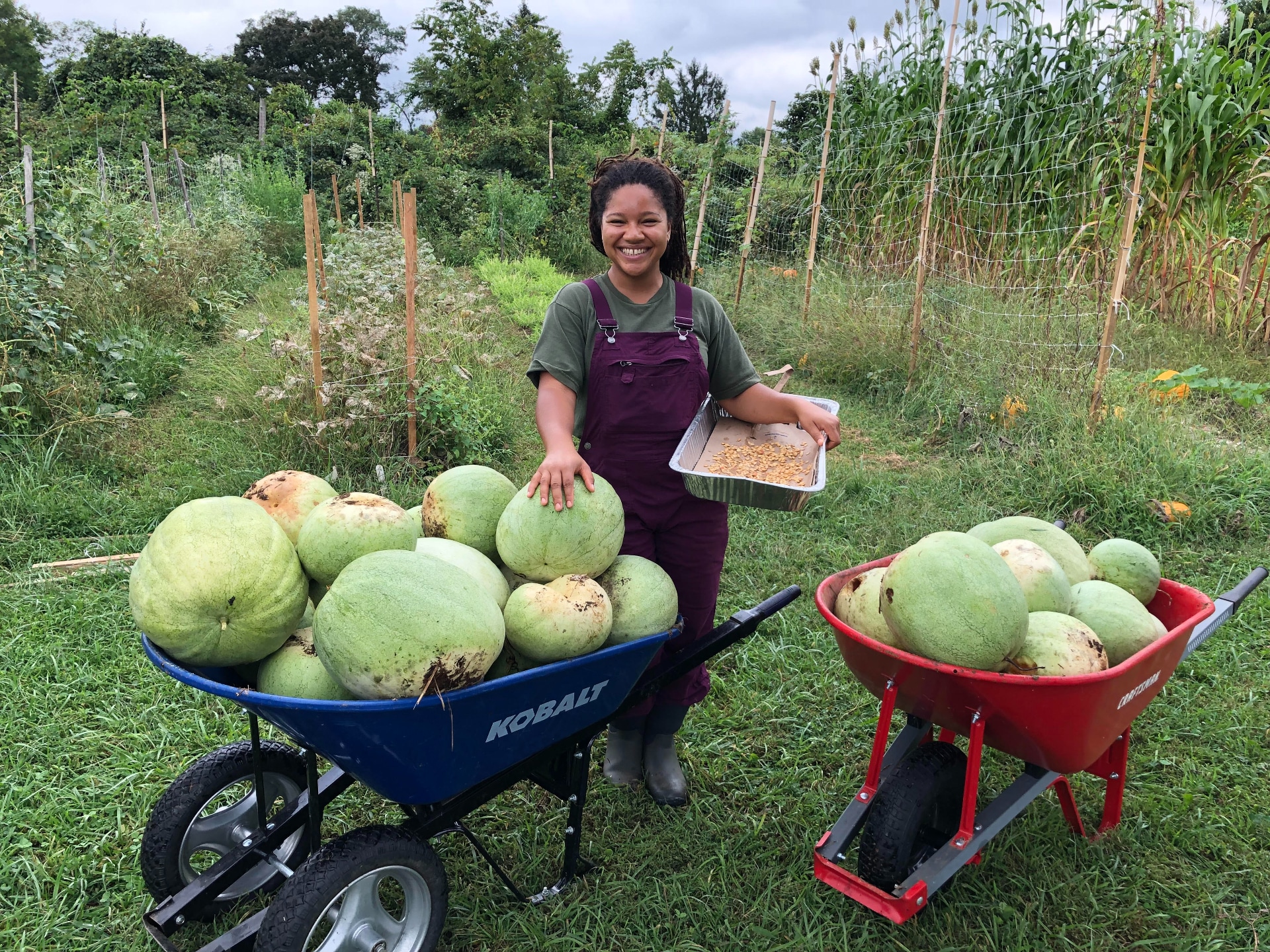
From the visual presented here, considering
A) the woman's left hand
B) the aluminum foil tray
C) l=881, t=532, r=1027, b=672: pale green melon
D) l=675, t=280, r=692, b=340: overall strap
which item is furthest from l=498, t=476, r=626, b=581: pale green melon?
the woman's left hand

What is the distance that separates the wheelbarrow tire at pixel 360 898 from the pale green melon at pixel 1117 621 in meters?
1.71

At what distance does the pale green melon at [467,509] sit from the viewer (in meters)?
2.01

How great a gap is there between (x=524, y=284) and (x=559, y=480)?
10.4 metres

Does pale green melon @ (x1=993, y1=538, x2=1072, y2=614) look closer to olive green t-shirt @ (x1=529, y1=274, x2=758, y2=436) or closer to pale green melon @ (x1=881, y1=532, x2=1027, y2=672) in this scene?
pale green melon @ (x1=881, y1=532, x2=1027, y2=672)

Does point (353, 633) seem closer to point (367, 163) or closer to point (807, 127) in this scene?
point (807, 127)

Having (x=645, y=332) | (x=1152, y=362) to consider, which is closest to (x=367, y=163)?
(x=1152, y=362)

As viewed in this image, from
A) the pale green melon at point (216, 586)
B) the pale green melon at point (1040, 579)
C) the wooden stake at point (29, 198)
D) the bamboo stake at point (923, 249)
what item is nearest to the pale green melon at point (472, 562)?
the pale green melon at point (216, 586)

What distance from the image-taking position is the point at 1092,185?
22.0 ft

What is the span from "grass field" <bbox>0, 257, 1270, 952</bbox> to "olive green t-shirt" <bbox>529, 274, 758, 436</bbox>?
1324 mm

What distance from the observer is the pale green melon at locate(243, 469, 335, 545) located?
1905 millimetres

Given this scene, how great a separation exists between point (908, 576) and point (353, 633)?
1219 millimetres

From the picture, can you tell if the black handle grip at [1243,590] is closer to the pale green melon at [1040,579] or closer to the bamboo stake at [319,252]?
the pale green melon at [1040,579]

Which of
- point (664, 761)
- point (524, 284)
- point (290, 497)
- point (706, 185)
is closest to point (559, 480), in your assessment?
point (290, 497)

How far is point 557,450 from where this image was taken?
2.09m
